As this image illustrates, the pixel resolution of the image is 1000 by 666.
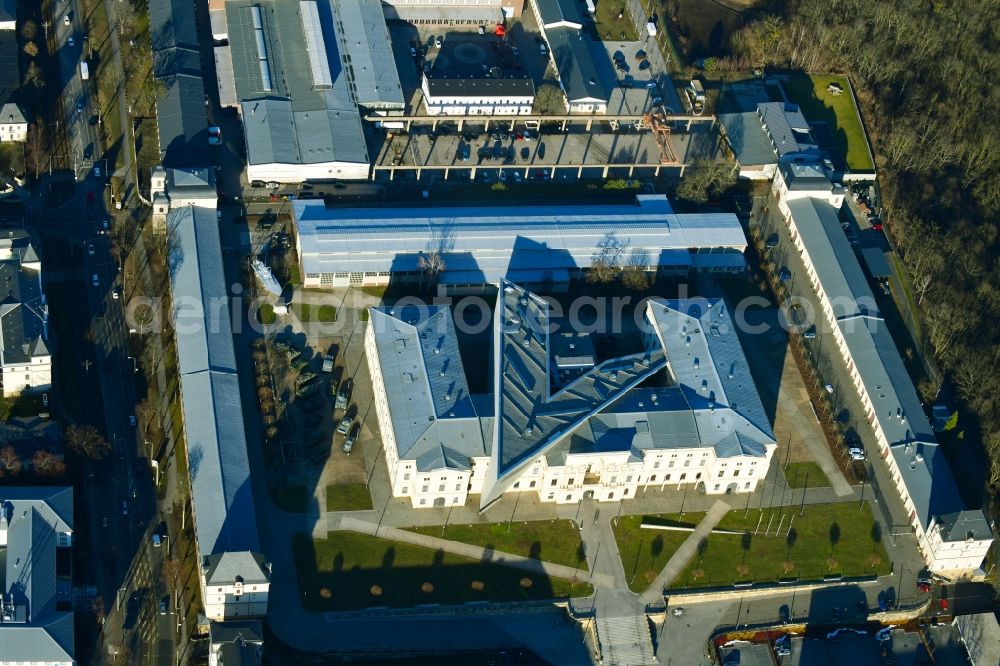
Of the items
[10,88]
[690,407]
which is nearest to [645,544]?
[690,407]

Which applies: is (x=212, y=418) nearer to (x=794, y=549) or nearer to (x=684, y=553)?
(x=684, y=553)

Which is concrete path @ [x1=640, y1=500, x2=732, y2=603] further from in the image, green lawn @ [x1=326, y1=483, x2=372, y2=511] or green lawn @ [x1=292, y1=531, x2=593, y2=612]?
green lawn @ [x1=326, y1=483, x2=372, y2=511]

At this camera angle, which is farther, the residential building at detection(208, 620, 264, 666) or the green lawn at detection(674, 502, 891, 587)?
the green lawn at detection(674, 502, 891, 587)

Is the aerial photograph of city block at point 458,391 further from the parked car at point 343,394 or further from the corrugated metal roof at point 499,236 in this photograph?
the parked car at point 343,394

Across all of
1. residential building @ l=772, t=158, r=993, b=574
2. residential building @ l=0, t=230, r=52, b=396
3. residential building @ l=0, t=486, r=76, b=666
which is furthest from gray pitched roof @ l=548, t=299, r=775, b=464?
residential building @ l=0, t=230, r=52, b=396

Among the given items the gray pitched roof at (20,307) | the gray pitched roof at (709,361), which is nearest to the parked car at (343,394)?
the gray pitched roof at (20,307)

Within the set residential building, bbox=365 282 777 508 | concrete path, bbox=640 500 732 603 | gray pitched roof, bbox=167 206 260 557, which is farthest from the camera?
residential building, bbox=365 282 777 508

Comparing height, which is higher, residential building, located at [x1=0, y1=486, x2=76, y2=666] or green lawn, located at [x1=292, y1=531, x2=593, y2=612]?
residential building, located at [x1=0, y1=486, x2=76, y2=666]

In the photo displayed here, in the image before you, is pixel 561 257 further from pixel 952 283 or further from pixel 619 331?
pixel 952 283
